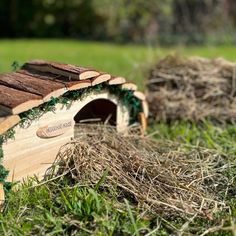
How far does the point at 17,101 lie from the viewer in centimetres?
268

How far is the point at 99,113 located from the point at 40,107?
40.4 inches

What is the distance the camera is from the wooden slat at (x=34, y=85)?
2.84m

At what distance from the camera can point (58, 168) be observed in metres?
3.03

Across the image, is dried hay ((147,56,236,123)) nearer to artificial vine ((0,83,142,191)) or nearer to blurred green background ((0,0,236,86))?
artificial vine ((0,83,142,191))

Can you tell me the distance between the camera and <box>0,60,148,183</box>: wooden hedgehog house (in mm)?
2697

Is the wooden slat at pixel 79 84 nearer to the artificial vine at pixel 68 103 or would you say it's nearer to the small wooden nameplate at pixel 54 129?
the artificial vine at pixel 68 103

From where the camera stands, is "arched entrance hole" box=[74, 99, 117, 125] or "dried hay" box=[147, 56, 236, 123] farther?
"dried hay" box=[147, 56, 236, 123]

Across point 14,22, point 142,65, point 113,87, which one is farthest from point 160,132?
point 14,22

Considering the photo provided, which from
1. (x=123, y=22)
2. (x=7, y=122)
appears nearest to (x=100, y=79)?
(x=7, y=122)

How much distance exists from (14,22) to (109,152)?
13.5m

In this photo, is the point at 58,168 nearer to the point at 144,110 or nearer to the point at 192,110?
the point at 144,110

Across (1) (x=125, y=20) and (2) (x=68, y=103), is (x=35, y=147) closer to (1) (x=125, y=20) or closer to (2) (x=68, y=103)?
(2) (x=68, y=103)

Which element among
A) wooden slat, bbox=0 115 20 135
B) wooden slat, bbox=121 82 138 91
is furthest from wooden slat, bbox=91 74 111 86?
wooden slat, bbox=0 115 20 135

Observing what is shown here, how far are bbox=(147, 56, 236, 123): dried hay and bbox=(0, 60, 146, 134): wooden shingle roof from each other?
120 centimetres
